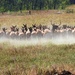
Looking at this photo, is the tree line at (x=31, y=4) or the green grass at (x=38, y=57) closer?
the green grass at (x=38, y=57)

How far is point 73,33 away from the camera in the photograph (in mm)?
35094

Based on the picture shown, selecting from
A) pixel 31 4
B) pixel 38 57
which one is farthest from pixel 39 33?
pixel 31 4

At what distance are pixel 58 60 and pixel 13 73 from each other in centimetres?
491

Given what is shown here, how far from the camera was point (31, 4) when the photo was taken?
433 feet

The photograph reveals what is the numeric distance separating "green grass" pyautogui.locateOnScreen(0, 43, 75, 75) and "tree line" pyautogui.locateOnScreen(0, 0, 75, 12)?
339 ft

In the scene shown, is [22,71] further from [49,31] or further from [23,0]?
[23,0]

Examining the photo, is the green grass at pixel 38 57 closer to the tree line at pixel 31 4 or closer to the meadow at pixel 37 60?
the meadow at pixel 37 60

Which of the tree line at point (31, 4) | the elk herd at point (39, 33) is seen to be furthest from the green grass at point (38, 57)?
the tree line at point (31, 4)

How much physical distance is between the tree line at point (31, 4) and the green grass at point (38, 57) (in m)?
103

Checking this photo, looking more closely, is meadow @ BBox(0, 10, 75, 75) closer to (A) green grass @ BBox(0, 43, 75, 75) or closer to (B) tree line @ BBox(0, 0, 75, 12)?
(A) green grass @ BBox(0, 43, 75, 75)

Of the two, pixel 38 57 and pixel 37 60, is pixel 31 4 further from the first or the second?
pixel 37 60

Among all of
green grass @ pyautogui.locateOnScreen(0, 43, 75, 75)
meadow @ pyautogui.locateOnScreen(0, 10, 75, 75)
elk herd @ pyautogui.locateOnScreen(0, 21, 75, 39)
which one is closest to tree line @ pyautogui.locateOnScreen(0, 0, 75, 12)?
elk herd @ pyautogui.locateOnScreen(0, 21, 75, 39)

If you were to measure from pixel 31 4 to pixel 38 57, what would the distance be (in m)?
112

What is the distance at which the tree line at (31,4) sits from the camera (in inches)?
5049
